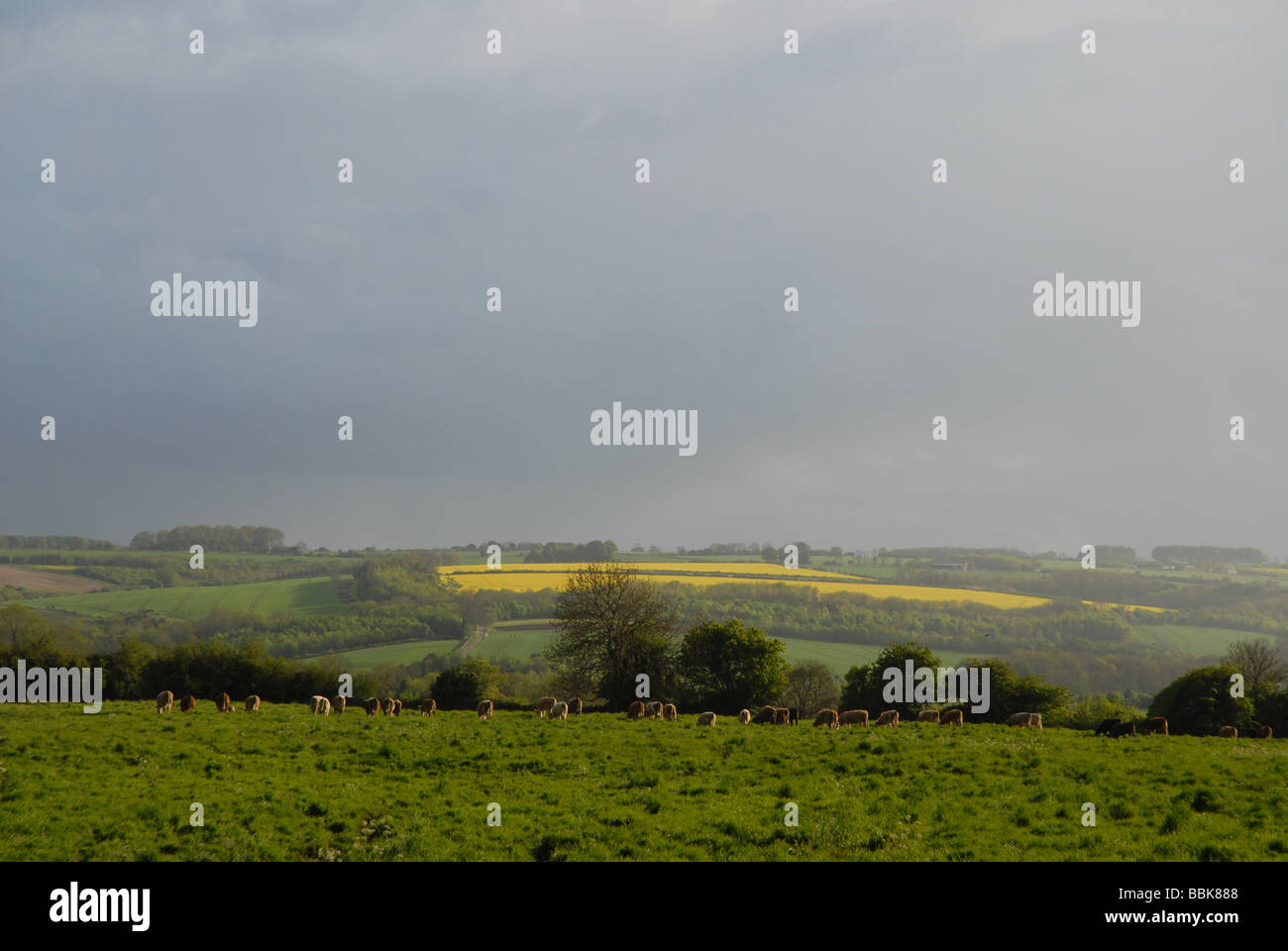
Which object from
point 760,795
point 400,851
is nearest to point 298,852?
point 400,851

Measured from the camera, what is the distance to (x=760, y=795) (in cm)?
1909

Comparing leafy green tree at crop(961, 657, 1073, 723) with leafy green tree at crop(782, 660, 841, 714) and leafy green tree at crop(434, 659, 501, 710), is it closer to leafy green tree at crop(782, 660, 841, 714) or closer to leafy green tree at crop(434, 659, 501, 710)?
leafy green tree at crop(782, 660, 841, 714)

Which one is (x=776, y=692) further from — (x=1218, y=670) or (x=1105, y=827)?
(x=1105, y=827)

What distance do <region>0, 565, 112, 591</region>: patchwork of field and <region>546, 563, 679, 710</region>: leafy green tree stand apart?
156m

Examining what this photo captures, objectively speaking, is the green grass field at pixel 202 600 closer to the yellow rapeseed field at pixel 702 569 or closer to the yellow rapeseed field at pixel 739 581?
the yellow rapeseed field at pixel 739 581

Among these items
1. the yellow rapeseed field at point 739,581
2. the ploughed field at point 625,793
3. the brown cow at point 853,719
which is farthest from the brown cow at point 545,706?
the yellow rapeseed field at point 739,581

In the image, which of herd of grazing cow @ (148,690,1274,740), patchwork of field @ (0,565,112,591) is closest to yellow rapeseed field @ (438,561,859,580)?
patchwork of field @ (0,565,112,591)

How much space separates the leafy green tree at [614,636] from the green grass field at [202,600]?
4155 inches

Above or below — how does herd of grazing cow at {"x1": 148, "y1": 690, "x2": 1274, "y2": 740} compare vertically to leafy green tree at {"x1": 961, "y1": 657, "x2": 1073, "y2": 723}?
above

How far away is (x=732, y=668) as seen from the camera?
51625 millimetres

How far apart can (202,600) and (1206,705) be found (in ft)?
542

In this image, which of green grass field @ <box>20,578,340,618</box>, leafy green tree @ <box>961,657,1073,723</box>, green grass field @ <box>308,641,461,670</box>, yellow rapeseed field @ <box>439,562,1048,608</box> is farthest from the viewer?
yellow rapeseed field @ <box>439,562,1048,608</box>

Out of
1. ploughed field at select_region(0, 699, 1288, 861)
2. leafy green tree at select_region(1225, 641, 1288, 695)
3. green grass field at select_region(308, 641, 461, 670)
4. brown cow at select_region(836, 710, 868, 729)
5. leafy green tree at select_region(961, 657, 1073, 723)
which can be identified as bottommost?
green grass field at select_region(308, 641, 461, 670)

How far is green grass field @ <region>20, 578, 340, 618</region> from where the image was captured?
143 metres
